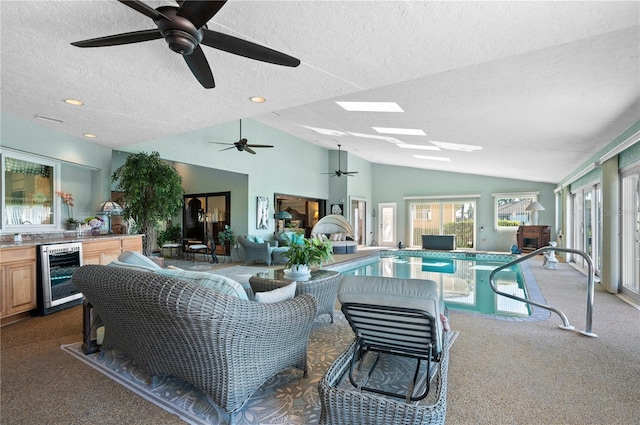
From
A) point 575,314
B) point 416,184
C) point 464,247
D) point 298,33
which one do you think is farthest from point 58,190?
point 464,247

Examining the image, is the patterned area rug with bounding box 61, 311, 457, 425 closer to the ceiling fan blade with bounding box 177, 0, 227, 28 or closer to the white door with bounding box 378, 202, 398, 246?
the ceiling fan blade with bounding box 177, 0, 227, 28

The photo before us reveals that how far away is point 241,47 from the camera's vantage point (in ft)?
6.72

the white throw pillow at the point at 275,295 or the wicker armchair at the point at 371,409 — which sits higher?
the white throw pillow at the point at 275,295

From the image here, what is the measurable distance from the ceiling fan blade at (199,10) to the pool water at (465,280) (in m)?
4.36

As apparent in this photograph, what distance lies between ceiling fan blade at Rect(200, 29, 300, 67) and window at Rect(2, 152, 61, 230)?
421 cm

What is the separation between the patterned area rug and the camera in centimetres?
200

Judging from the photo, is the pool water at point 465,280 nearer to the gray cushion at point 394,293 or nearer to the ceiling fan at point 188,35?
the gray cushion at point 394,293

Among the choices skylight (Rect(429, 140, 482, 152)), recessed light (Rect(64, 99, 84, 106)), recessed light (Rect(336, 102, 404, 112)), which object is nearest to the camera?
recessed light (Rect(64, 99, 84, 106))

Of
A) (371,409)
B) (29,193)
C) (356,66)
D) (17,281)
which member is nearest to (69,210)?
(29,193)

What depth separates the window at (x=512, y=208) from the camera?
11742 mm

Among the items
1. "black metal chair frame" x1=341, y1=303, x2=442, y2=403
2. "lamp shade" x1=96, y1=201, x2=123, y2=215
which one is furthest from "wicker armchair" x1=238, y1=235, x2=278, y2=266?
"black metal chair frame" x1=341, y1=303, x2=442, y2=403

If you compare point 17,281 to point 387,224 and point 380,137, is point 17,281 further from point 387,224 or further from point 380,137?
point 387,224

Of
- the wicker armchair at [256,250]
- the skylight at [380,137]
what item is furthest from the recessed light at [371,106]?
the wicker armchair at [256,250]

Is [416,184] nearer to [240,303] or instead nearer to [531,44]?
[531,44]
